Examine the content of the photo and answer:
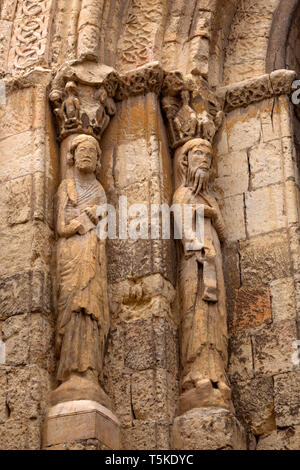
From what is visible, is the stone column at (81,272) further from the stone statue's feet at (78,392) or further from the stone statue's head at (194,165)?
the stone statue's head at (194,165)

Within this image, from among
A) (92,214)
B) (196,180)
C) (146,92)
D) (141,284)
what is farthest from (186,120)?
(141,284)

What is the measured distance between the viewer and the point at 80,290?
8359 mm

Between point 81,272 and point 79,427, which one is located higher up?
point 81,272

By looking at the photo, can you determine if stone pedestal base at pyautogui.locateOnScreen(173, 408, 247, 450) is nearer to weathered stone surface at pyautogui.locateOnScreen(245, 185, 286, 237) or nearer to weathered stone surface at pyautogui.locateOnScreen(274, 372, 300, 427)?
weathered stone surface at pyautogui.locateOnScreen(274, 372, 300, 427)

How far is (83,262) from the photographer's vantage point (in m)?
8.46

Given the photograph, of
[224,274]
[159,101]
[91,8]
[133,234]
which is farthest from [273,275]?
[91,8]

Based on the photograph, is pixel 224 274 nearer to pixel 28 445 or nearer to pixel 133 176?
pixel 133 176

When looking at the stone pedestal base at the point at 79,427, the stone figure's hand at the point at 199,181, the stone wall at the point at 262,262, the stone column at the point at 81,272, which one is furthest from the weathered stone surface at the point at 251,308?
the stone pedestal base at the point at 79,427

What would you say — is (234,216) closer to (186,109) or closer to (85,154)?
(186,109)

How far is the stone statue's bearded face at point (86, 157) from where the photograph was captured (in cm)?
884

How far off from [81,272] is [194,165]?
127cm

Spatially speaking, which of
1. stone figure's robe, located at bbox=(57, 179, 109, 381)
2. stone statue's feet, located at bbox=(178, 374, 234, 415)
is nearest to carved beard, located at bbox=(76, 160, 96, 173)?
stone figure's robe, located at bbox=(57, 179, 109, 381)

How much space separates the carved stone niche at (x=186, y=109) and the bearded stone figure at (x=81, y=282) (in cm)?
69

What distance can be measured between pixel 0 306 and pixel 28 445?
108 cm
